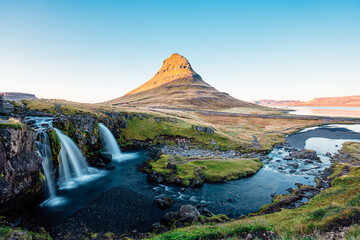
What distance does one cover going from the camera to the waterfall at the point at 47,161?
26161mm

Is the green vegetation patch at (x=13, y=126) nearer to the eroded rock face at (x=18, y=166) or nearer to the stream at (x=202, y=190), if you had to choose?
the eroded rock face at (x=18, y=166)

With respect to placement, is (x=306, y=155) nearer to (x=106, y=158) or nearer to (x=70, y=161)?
(x=106, y=158)

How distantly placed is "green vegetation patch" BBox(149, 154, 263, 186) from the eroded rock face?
2000 cm

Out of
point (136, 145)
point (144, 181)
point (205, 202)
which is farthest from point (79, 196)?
point (136, 145)

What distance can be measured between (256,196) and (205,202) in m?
9.26

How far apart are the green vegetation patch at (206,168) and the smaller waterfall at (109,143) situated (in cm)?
1389

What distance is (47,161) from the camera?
27.0 metres

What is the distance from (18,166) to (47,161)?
6753mm

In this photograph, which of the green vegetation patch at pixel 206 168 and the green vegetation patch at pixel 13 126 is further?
the green vegetation patch at pixel 206 168

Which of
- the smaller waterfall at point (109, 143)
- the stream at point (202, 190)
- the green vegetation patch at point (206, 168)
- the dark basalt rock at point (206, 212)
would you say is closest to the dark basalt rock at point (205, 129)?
the green vegetation patch at point (206, 168)

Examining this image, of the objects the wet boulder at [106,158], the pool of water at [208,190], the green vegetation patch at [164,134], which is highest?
the green vegetation patch at [164,134]

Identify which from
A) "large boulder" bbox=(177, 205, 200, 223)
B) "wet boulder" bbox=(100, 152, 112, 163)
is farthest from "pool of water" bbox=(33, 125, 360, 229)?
"large boulder" bbox=(177, 205, 200, 223)

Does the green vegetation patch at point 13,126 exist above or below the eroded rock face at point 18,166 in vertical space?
above

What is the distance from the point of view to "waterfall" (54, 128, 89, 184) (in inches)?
1236
